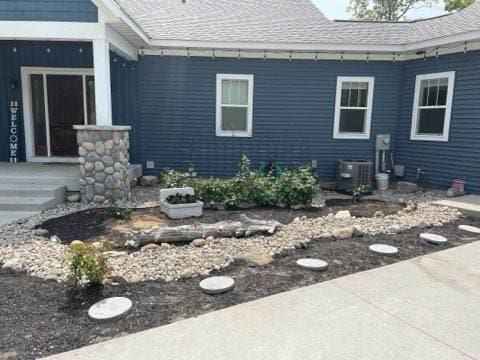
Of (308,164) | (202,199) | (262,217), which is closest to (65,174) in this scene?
(202,199)

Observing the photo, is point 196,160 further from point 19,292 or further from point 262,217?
point 19,292

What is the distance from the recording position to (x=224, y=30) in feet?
26.7

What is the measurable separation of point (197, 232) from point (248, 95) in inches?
187

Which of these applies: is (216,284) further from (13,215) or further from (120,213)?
(13,215)

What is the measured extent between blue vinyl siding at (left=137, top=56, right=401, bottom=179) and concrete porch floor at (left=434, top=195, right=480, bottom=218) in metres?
2.38

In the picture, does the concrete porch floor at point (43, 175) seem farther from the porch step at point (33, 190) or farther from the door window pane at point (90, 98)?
the door window pane at point (90, 98)

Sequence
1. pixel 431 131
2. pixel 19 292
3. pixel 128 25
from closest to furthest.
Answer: pixel 19 292 < pixel 128 25 < pixel 431 131

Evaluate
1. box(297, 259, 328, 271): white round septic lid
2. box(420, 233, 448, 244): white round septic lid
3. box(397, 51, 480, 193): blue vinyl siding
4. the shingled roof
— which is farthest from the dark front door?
box(397, 51, 480, 193): blue vinyl siding

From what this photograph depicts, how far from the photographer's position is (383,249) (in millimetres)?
3859

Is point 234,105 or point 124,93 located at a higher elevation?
point 124,93

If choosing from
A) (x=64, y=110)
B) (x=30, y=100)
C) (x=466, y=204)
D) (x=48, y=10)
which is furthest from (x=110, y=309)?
(x=30, y=100)

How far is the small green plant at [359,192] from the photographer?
268 inches

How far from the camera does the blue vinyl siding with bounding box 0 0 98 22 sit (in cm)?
536

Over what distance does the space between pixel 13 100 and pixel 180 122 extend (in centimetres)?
364
